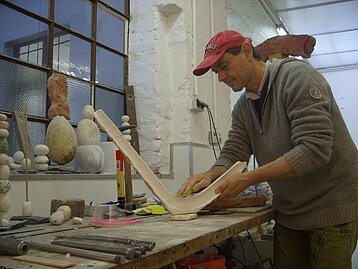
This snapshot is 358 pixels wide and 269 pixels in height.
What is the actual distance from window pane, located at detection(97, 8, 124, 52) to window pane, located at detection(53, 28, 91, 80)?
16cm

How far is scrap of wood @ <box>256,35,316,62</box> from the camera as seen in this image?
2289 mm

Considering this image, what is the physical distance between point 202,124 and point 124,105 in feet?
1.74

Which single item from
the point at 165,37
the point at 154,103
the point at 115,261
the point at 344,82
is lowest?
the point at 115,261

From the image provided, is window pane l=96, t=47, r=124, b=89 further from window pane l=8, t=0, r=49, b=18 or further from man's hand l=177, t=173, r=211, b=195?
man's hand l=177, t=173, r=211, b=195

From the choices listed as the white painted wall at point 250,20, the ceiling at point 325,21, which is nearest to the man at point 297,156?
the white painted wall at point 250,20

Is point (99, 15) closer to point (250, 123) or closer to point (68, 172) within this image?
point (68, 172)

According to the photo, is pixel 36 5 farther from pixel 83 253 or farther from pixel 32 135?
pixel 83 253

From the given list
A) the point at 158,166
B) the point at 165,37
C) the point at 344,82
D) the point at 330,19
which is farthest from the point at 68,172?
the point at 344,82

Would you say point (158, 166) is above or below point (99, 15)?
below

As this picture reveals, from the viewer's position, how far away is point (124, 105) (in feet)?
8.00

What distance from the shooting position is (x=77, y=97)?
2111 mm

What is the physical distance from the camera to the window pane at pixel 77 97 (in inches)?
81.1

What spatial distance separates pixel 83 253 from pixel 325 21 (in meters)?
4.08

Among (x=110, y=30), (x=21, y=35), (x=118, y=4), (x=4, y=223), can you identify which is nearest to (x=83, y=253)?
(x=4, y=223)
